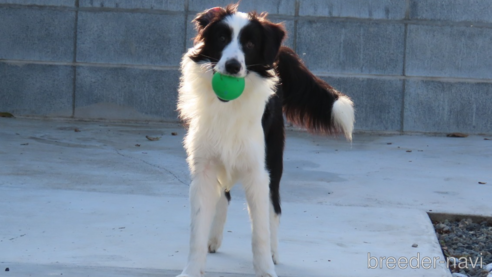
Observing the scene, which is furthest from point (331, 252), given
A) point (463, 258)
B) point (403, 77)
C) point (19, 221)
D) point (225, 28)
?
point (403, 77)

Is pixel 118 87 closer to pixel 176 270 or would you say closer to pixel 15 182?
pixel 15 182

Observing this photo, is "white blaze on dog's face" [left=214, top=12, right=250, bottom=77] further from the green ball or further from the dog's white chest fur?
the dog's white chest fur

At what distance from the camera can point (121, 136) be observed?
781 centimetres

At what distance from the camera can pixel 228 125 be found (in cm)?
379

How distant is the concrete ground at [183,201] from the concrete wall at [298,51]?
48 cm

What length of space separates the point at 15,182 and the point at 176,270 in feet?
7.71

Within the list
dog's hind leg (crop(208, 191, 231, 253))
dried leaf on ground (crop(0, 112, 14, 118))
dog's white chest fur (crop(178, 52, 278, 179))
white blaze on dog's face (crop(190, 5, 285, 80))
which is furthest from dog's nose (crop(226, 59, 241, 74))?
dried leaf on ground (crop(0, 112, 14, 118))

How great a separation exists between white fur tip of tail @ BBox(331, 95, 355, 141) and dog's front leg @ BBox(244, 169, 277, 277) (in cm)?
99

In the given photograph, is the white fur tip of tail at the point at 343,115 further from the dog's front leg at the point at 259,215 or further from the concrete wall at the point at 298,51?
the concrete wall at the point at 298,51

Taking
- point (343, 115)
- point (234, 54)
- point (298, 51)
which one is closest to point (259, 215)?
point (234, 54)

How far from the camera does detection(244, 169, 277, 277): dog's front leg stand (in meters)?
3.79

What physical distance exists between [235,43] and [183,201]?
186 cm

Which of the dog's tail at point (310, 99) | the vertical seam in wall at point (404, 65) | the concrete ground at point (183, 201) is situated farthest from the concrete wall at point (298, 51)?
the dog's tail at point (310, 99)

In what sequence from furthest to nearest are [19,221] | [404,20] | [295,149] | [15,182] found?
[404,20]
[295,149]
[15,182]
[19,221]
